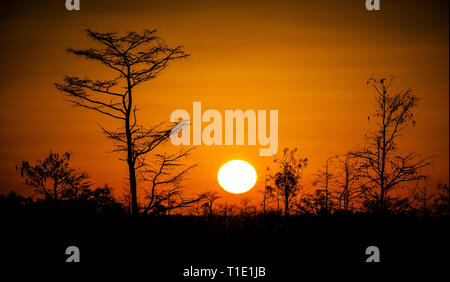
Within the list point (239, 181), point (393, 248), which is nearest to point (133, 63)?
point (393, 248)

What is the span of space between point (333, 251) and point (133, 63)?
11197mm

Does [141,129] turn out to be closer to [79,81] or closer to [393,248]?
[79,81]

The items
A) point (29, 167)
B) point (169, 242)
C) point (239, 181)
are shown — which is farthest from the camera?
point (239, 181)

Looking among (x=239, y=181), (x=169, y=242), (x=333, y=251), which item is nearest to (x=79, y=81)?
(x=169, y=242)

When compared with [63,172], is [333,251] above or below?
below

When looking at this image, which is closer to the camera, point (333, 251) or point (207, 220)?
point (333, 251)

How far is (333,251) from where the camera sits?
2150 centimetres

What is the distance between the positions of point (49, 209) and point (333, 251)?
11.6 metres
